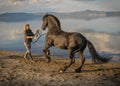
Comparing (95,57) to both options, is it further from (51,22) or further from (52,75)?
(51,22)

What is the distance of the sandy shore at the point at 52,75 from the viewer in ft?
37.2

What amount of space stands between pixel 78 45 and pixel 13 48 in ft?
24.2

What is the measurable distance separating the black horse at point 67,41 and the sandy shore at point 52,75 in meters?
0.43

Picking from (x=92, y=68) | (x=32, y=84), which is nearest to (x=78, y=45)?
(x=92, y=68)

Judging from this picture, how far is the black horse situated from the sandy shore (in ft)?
1.40

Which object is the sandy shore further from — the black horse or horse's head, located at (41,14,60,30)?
horse's head, located at (41,14,60,30)

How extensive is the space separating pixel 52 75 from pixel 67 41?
135 cm

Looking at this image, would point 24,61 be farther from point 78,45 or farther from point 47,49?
point 78,45

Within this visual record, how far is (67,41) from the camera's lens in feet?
41.0

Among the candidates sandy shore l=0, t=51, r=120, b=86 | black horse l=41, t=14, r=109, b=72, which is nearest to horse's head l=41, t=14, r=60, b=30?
black horse l=41, t=14, r=109, b=72

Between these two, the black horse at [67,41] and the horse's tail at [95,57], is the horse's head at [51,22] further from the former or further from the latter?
the horse's tail at [95,57]

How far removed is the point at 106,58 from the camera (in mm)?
13164

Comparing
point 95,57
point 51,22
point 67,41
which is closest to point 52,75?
point 67,41

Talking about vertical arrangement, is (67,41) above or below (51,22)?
below
